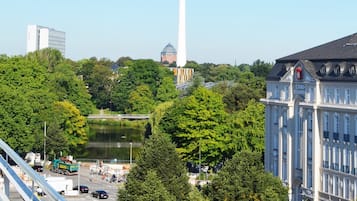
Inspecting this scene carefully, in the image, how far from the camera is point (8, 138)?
76188mm

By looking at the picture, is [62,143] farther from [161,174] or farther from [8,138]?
[161,174]

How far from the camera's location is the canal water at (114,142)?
87062 millimetres

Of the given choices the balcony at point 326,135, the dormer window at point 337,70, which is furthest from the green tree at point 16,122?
the dormer window at point 337,70

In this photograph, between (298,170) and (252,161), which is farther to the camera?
(298,170)

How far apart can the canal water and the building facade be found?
28.1 m

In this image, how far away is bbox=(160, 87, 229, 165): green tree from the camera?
7138 centimetres

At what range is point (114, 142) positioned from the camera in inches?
3952

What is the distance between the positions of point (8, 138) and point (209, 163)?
18698 mm

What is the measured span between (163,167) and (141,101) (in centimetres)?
9188

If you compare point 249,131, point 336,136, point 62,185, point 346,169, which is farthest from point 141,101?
point 346,169

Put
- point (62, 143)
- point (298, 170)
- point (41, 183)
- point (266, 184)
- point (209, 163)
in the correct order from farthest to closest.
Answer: point (62, 143), point (209, 163), point (298, 170), point (266, 184), point (41, 183)

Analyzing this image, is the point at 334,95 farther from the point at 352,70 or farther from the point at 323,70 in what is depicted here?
the point at 352,70

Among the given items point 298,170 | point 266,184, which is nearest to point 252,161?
point 266,184

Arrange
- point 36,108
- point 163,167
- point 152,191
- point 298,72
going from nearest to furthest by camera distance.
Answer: point 152,191 < point 163,167 < point 298,72 < point 36,108
